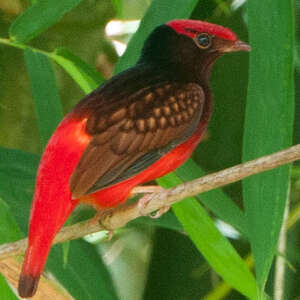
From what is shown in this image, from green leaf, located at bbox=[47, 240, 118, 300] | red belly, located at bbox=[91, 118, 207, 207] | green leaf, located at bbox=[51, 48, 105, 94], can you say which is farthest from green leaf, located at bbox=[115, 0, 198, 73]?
green leaf, located at bbox=[47, 240, 118, 300]

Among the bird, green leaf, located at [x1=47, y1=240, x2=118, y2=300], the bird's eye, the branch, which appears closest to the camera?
the branch

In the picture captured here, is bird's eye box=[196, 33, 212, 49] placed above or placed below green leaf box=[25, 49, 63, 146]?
above

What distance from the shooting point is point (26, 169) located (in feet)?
3.70

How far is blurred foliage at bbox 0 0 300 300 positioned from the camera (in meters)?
1.12

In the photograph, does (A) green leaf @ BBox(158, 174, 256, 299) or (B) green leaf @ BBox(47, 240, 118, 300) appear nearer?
(A) green leaf @ BBox(158, 174, 256, 299)

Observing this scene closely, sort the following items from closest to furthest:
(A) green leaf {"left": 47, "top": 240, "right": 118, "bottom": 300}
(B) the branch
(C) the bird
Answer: (B) the branch, (C) the bird, (A) green leaf {"left": 47, "top": 240, "right": 118, "bottom": 300}

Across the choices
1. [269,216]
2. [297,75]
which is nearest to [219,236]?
[269,216]

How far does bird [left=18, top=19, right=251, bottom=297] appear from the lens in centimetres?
85

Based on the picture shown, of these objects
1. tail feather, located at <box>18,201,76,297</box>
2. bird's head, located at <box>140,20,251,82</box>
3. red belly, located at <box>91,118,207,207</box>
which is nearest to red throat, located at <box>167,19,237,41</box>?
bird's head, located at <box>140,20,251,82</box>

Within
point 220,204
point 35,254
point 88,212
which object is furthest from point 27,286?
point 88,212

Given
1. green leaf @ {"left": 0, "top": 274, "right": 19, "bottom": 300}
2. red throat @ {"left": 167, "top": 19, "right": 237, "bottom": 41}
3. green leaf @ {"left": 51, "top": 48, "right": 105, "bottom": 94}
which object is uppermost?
red throat @ {"left": 167, "top": 19, "right": 237, "bottom": 41}

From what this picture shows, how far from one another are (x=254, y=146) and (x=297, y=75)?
36 cm

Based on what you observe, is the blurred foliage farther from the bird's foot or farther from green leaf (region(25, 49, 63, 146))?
the bird's foot

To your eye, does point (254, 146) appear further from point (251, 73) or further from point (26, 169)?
point (26, 169)
